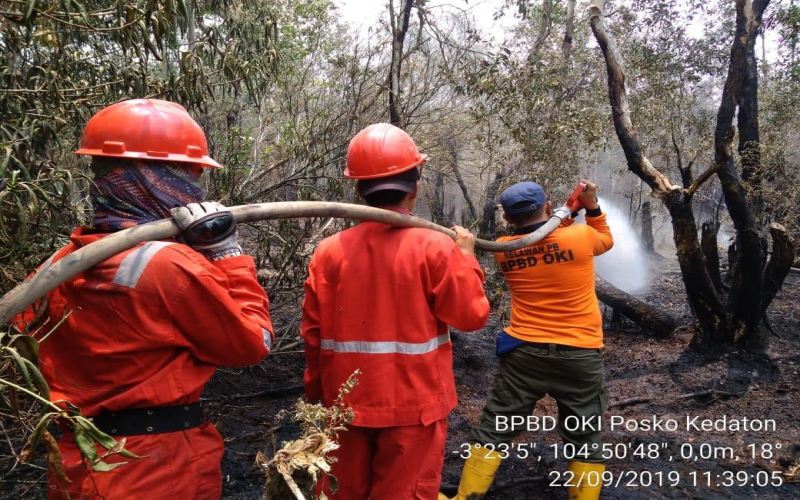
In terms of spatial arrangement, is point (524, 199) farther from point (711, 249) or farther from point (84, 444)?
point (711, 249)

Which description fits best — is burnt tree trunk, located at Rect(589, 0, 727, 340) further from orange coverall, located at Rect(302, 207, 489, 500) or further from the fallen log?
orange coverall, located at Rect(302, 207, 489, 500)

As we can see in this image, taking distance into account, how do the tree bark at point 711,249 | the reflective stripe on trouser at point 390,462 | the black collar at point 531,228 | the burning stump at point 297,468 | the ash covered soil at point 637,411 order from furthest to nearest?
1. the tree bark at point 711,249
2. the ash covered soil at point 637,411
3. the black collar at point 531,228
4. the reflective stripe on trouser at point 390,462
5. the burning stump at point 297,468

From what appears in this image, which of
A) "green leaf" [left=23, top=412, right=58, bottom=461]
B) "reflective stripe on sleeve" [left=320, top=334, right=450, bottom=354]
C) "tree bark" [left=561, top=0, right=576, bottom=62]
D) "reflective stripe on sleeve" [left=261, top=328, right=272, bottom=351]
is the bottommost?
"reflective stripe on sleeve" [left=320, top=334, right=450, bottom=354]

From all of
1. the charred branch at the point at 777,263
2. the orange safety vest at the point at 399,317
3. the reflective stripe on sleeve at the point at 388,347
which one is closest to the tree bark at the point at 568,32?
the charred branch at the point at 777,263

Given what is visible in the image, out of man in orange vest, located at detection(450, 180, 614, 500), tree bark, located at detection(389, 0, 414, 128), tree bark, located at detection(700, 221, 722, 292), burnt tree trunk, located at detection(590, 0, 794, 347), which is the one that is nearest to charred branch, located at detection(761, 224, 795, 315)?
burnt tree trunk, located at detection(590, 0, 794, 347)

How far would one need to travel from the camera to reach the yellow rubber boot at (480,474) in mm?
2961

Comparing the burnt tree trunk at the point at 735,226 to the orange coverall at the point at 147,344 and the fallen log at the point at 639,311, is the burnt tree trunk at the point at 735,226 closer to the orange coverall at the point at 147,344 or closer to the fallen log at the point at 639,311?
the fallen log at the point at 639,311

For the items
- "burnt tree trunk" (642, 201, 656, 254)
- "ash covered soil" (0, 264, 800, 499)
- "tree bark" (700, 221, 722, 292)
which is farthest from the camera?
"burnt tree trunk" (642, 201, 656, 254)

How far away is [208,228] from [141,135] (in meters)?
0.36

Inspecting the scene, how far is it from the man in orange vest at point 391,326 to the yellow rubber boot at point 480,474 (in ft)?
2.53

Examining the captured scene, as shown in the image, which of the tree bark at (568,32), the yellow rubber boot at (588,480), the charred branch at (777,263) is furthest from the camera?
the tree bark at (568,32)

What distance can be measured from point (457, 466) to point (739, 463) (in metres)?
1.94

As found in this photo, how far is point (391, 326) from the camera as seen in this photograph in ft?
7.39

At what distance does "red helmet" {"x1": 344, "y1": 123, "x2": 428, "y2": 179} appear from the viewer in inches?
91.9
